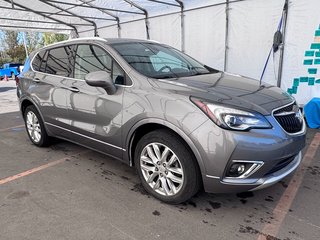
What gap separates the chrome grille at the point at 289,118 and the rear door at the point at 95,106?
1528 mm

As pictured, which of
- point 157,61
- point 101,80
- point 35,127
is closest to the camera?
point 101,80

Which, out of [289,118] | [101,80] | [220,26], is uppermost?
[220,26]

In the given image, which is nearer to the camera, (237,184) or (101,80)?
(237,184)

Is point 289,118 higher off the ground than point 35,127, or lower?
higher

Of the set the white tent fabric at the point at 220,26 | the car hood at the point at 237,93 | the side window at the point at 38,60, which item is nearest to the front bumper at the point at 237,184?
the car hood at the point at 237,93

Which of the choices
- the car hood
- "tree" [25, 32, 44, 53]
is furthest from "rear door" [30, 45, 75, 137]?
"tree" [25, 32, 44, 53]

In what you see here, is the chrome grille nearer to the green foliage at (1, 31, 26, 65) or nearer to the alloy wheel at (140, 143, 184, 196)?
the alloy wheel at (140, 143, 184, 196)

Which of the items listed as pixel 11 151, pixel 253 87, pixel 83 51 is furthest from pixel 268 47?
pixel 11 151

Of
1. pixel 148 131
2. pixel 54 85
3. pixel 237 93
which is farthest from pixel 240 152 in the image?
pixel 54 85

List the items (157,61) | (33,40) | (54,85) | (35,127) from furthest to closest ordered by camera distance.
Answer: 1. (33,40)
2. (35,127)
3. (54,85)
4. (157,61)

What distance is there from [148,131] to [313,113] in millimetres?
4229

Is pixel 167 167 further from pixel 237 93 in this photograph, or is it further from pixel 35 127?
pixel 35 127

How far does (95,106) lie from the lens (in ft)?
10.4

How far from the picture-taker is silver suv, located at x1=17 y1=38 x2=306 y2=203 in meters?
2.32
